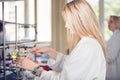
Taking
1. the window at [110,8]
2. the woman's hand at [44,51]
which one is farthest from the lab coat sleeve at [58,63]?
the window at [110,8]

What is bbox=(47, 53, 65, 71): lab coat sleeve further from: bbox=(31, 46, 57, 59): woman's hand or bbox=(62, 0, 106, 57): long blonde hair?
bbox=(62, 0, 106, 57): long blonde hair

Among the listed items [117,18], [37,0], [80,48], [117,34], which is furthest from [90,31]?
[37,0]

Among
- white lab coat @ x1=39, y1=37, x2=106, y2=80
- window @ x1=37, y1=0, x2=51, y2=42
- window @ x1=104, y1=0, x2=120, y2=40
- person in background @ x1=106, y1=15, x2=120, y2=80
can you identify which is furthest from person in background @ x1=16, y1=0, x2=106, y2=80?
window @ x1=104, y1=0, x2=120, y2=40

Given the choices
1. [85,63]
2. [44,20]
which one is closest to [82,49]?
[85,63]

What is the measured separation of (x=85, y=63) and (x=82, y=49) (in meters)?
0.07

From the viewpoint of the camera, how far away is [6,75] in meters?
1.60

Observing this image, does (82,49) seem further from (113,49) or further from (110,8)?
(110,8)

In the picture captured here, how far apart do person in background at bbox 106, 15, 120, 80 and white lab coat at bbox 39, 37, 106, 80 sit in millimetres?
1650

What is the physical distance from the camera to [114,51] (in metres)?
3.05

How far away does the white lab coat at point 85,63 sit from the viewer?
1.24m

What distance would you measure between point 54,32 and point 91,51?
4.27 m

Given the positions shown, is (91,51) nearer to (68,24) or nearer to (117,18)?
(68,24)

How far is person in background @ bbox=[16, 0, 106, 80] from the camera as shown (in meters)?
1.25

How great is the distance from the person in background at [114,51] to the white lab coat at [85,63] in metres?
1.65
